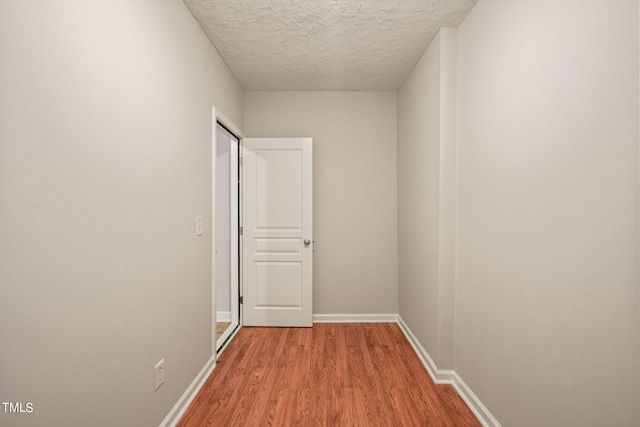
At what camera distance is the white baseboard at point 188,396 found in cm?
176

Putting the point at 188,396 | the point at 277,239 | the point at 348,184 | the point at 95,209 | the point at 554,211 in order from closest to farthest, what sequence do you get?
the point at 95,209 < the point at 554,211 < the point at 188,396 < the point at 277,239 < the point at 348,184

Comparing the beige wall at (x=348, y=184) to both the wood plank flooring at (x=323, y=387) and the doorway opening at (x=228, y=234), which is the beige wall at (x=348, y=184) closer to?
the doorway opening at (x=228, y=234)

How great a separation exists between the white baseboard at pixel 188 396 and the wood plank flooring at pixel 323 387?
1.6 inches

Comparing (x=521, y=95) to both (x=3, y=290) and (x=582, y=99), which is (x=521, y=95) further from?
(x=3, y=290)

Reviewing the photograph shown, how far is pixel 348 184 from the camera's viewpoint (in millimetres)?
3494

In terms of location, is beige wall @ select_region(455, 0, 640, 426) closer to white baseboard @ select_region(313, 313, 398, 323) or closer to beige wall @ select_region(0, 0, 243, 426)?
white baseboard @ select_region(313, 313, 398, 323)

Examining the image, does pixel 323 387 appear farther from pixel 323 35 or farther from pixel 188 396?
pixel 323 35

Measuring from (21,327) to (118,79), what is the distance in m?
1.01

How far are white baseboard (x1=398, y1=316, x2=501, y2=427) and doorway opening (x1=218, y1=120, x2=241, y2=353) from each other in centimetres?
187

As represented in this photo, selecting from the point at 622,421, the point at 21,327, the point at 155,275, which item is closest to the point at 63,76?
the point at 21,327

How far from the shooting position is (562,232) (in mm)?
1262

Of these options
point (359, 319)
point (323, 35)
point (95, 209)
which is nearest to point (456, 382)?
point (359, 319)

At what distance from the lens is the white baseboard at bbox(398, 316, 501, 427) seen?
5.90 feet

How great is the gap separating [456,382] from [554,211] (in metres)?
1.53
